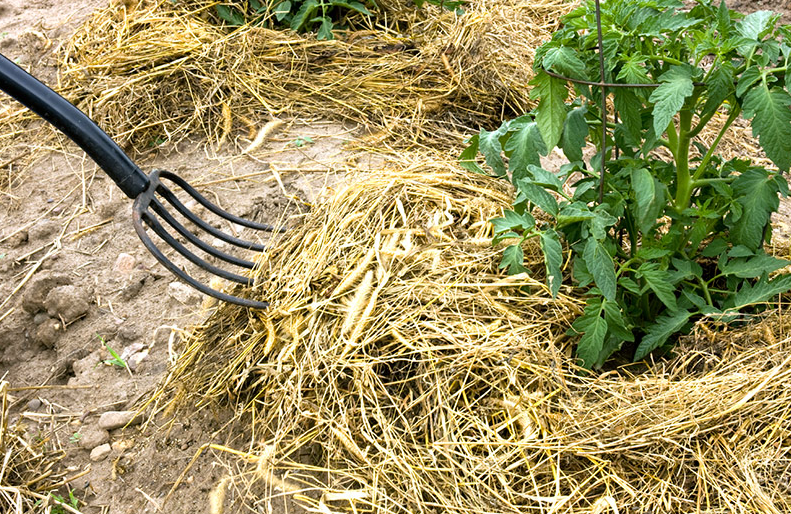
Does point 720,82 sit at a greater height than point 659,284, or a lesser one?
greater

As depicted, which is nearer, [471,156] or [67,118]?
[67,118]

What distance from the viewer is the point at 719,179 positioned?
5.85ft

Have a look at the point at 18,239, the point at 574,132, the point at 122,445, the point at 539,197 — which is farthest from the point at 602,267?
the point at 18,239

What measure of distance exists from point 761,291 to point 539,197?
2.00 feet

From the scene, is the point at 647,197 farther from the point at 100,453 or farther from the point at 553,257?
the point at 100,453

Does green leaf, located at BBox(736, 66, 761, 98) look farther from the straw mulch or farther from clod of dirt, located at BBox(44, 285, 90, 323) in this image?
clod of dirt, located at BBox(44, 285, 90, 323)

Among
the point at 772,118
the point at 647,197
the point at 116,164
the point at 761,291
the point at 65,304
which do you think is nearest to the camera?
the point at 772,118

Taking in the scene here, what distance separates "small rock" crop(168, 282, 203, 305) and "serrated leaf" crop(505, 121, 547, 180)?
1.17 meters

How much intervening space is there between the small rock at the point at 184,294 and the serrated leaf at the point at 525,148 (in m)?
1.17

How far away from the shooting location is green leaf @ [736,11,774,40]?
1.58m

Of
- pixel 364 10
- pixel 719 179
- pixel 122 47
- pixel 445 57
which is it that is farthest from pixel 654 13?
pixel 122 47

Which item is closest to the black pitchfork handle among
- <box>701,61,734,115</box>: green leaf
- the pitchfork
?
the pitchfork

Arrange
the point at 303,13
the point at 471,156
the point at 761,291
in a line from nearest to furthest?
the point at 761,291, the point at 471,156, the point at 303,13

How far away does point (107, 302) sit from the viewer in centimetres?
245
